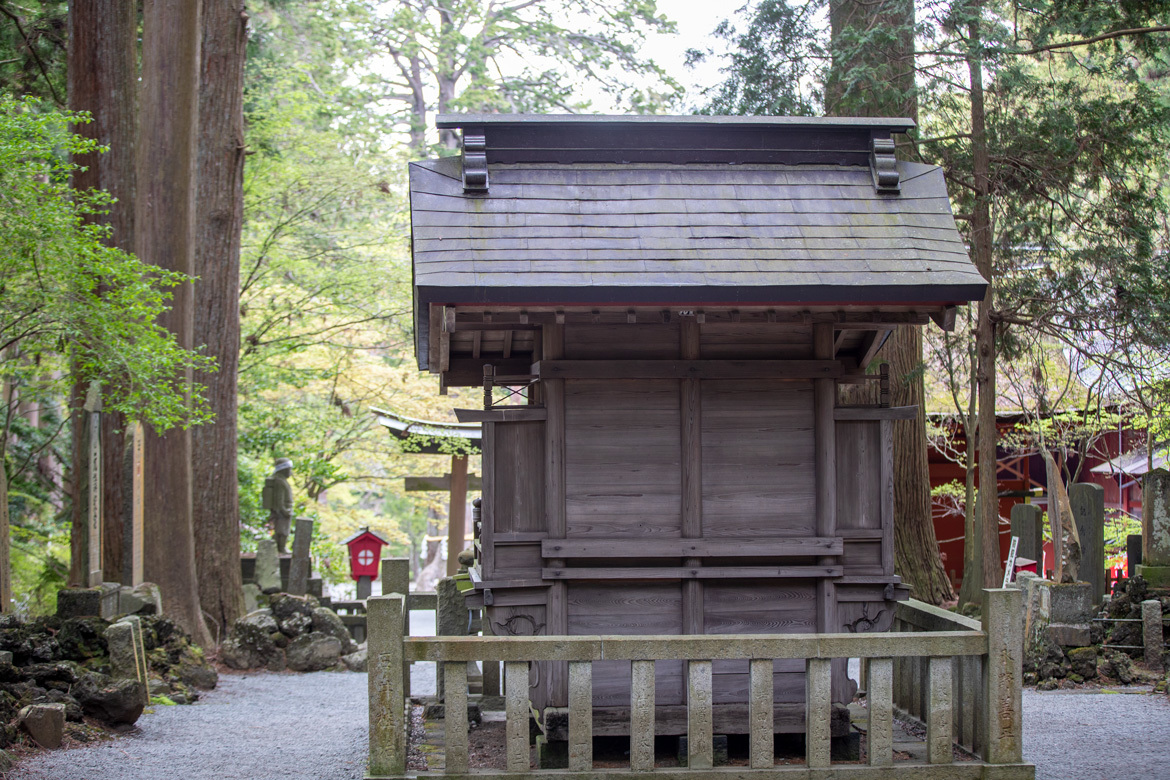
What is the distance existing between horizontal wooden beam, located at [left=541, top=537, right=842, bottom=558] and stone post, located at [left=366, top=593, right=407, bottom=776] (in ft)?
3.93

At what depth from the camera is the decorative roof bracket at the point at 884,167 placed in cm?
697

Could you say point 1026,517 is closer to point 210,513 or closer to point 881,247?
point 881,247

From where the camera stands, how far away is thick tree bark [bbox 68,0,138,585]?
38.5 feet

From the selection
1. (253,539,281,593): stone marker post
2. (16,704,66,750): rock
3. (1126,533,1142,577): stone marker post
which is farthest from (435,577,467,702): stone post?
(1126,533,1142,577): stone marker post

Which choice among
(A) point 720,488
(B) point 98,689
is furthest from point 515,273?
(B) point 98,689

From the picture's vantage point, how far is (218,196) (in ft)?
46.1

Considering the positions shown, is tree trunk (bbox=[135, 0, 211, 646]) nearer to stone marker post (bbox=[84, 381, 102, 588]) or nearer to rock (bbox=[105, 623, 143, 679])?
stone marker post (bbox=[84, 381, 102, 588])

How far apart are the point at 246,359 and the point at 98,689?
34.2ft

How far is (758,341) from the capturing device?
6.75m

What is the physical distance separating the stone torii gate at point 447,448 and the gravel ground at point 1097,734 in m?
10.6

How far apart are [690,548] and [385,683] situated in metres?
2.15

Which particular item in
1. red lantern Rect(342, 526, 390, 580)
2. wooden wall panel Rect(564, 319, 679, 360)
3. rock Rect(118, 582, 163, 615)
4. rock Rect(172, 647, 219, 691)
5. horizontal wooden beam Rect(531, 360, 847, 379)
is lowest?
rock Rect(172, 647, 219, 691)

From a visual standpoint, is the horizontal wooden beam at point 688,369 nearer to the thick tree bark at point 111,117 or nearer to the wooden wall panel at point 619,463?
the wooden wall panel at point 619,463

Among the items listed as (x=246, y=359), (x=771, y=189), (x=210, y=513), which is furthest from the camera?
(x=246, y=359)
